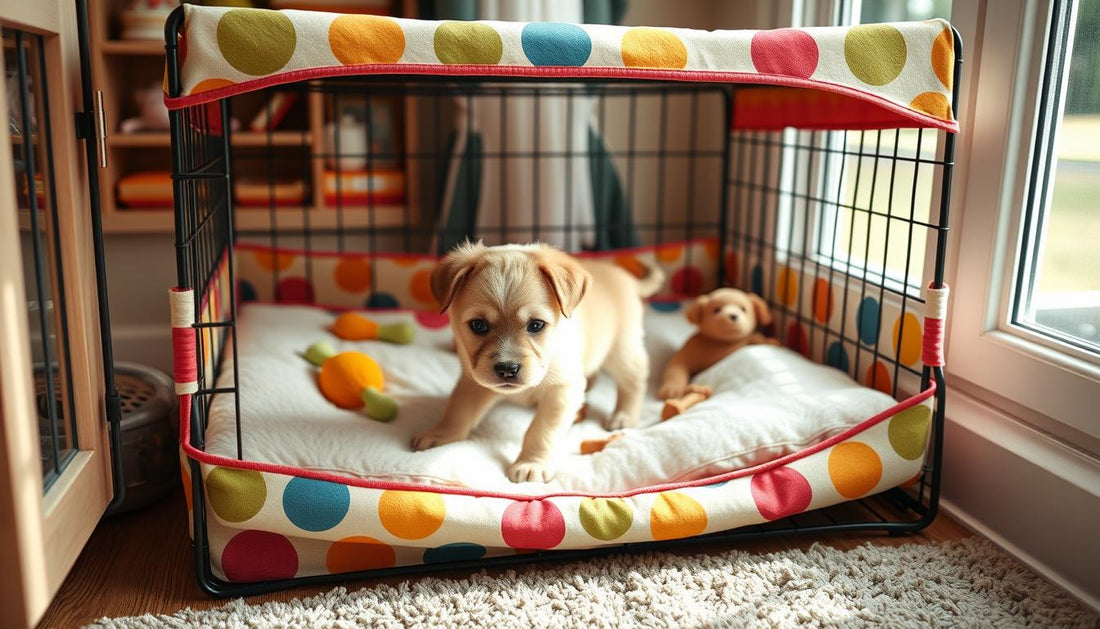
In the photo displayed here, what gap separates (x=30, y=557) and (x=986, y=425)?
172cm

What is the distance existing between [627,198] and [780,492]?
1611mm

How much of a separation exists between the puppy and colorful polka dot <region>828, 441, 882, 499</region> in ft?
1.71


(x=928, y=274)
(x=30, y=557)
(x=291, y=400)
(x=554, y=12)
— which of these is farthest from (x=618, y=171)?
(x=30, y=557)

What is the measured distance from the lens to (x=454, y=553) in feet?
5.16

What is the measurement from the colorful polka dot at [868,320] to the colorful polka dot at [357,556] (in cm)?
124

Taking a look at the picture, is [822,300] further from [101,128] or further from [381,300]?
[101,128]

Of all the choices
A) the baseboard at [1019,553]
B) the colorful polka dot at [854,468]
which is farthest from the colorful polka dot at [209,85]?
the baseboard at [1019,553]

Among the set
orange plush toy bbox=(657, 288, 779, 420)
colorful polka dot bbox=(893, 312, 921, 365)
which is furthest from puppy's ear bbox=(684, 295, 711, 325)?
colorful polka dot bbox=(893, 312, 921, 365)

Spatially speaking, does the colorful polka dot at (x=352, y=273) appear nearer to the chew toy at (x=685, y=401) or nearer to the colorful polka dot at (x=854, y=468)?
the chew toy at (x=685, y=401)

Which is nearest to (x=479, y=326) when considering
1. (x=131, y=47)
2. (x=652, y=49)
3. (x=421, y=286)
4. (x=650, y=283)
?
(x=652, y=49)

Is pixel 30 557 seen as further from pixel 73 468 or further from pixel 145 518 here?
pixel 145 518

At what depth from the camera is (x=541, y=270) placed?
66.6 inches

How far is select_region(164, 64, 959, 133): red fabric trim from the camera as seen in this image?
52.2 inches

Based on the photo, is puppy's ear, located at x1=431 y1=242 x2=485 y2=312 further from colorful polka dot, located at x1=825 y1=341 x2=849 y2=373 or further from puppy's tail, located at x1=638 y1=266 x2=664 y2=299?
colorful polka dot, located at x1=825 y1=341 x2=849 y2=373
